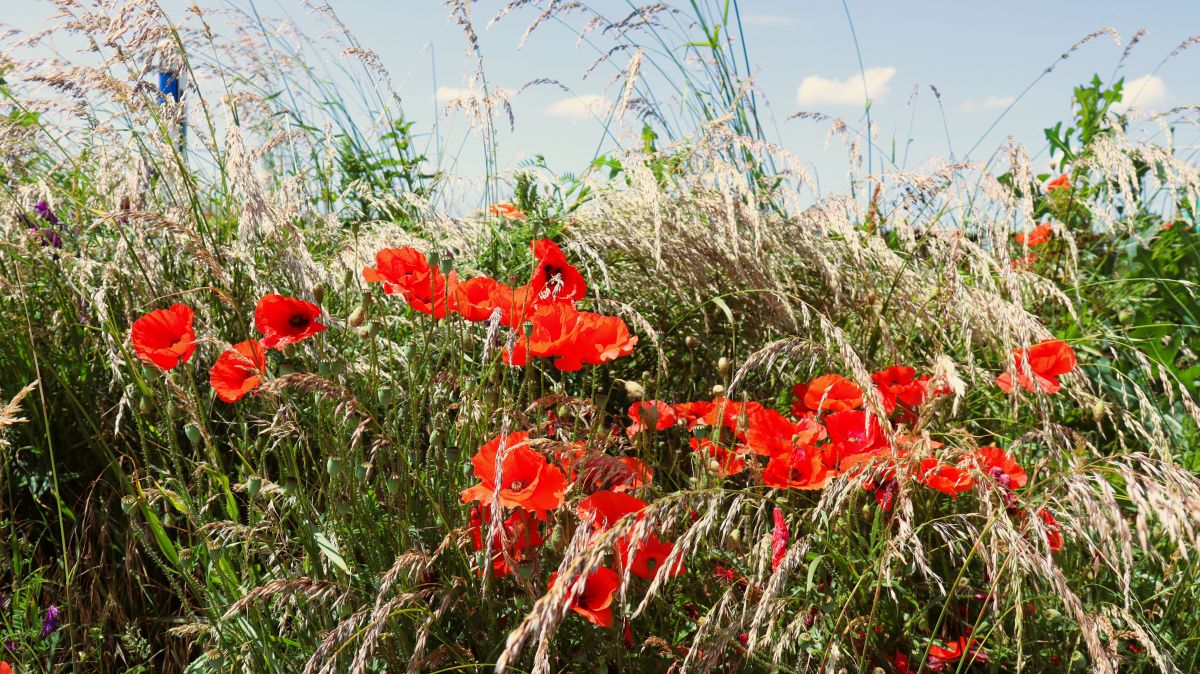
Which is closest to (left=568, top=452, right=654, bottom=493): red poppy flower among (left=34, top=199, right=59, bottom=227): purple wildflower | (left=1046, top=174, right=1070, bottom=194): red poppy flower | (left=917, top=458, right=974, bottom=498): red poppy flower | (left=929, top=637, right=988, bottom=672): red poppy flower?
(left=917, top=458, right=974, bottom=498): red poppy flower

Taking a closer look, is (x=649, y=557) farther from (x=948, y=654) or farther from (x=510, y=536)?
(x=948, y=654)

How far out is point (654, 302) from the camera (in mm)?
2348

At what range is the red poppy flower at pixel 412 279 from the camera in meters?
1.47

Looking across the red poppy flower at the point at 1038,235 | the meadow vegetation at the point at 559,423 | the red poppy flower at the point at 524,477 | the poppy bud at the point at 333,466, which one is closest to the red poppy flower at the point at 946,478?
the meadow vegetation at the point at 559,423

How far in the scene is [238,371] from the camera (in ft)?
4.85

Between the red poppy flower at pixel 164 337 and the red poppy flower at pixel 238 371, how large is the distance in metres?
0.05

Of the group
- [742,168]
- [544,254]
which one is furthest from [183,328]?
[742,168]

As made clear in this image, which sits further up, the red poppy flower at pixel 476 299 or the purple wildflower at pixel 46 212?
the purple wildflower at pixel 46 212

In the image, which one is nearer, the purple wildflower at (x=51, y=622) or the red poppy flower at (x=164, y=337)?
the red poppy flower at (x=164, y=337)

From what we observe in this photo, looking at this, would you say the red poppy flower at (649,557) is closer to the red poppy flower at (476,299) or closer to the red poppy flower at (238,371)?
the red poppy flower at (476,299)

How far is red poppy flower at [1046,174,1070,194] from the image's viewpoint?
3191mm

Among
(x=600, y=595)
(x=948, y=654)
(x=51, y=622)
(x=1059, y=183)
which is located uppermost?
(x=1059, y=183)

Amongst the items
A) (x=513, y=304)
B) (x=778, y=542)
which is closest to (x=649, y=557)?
(x=778, y=542)

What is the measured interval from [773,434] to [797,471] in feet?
0.27
